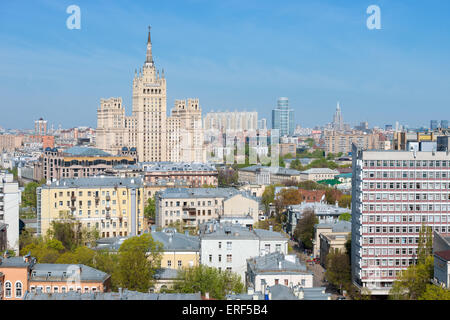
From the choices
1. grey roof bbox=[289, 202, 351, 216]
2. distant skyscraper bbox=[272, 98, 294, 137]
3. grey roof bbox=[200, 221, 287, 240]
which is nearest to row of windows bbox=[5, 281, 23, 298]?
grey roof bbox=[200, 221, 287, 240]

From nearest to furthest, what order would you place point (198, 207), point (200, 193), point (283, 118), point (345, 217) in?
point (198, 207) → point (345, 217) → point (200, 193) → point (283, 118)

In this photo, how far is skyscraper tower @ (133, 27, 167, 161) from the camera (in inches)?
1754

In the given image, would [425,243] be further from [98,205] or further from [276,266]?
[98,205]

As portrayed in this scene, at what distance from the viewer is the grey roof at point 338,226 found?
58.7ft

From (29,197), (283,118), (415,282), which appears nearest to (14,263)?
(415,282)

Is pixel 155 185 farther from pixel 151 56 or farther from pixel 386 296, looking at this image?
pixel 151 56

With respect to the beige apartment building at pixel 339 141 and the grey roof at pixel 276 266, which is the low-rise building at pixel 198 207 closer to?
the grey roof at pixel 276 266

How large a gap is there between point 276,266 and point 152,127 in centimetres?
3523

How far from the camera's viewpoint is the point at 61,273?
10.1m

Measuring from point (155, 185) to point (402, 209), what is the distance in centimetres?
1438

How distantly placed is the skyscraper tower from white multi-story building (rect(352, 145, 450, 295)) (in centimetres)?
3219

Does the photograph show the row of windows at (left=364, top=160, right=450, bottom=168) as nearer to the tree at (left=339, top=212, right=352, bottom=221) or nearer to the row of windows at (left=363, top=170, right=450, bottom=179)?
the row of windows at (left=363, top=170, right=450, bottom=179)
